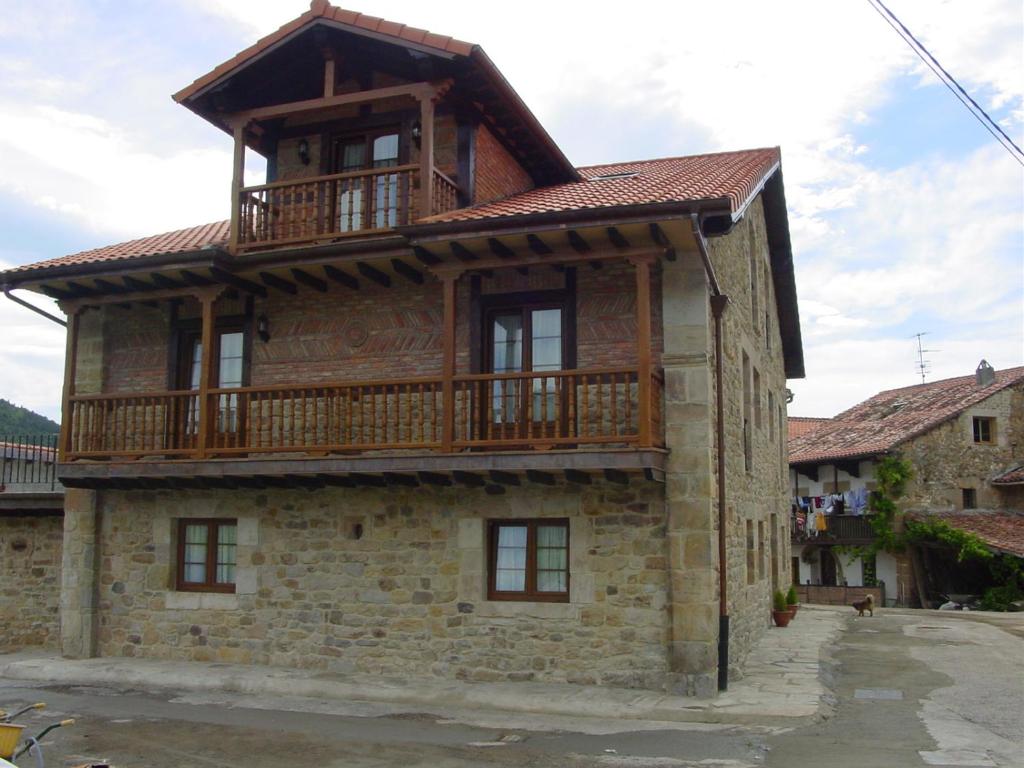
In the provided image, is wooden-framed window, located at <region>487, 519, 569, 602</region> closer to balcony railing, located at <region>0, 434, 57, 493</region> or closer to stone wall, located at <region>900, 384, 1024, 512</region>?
balcony railing, located at <region>0, 434, 57, 493</region>

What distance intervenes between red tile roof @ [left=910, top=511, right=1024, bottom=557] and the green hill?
28046 mm

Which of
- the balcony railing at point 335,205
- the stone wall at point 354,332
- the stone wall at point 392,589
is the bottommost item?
the stone wall at point 392,589

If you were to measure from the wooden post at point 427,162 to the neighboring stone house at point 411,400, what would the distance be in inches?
1.4

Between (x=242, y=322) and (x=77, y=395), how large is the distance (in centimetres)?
251

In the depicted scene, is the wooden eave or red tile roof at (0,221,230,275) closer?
the wooden eave

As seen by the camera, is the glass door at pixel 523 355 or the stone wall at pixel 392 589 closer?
the stone wall at pixel 392 589

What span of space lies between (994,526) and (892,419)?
5.46 m

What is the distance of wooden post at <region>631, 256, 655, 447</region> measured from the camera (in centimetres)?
1039

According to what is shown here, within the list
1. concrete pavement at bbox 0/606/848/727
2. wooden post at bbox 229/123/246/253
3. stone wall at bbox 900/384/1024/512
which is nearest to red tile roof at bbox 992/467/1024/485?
stone wall at bbox 900/384/1024/512

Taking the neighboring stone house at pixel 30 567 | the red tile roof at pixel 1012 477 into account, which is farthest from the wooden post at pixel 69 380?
the red tile roof at pixel 1012 477

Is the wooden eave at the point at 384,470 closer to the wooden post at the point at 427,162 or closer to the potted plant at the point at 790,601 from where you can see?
the wooden post at the point at 427,162

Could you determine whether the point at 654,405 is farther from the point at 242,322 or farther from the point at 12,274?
the point at 12,274

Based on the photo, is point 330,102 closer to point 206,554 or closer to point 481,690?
point 206,554

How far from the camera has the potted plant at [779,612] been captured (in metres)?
18.2
